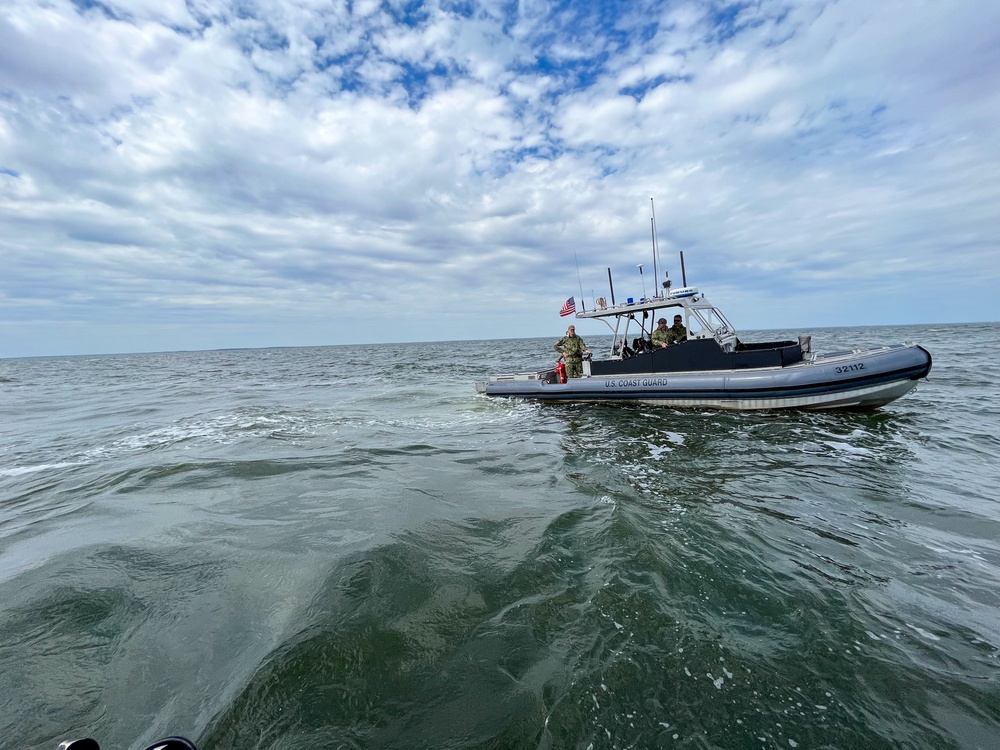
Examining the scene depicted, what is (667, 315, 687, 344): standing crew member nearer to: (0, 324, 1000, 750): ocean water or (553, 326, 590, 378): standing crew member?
(553, 326, 590, 378): standing crew member

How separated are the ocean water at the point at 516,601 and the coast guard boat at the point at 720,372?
7.45 feet

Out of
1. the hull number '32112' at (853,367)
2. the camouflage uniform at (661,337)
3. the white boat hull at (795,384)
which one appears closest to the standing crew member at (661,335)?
the camouflage uniform at (661,337)

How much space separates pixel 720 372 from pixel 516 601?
9.54m

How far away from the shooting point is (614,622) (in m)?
3.08

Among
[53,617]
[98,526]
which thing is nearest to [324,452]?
[98,526]

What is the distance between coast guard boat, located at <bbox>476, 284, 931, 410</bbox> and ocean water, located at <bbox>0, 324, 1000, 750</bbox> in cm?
227

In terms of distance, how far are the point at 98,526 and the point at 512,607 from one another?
522cm

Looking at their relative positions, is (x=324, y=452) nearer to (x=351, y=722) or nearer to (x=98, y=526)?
(x=98, y=526)

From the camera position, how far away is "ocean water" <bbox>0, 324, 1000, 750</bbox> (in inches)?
92.9

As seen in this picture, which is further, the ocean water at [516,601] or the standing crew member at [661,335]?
the standing crew member at [661,335]

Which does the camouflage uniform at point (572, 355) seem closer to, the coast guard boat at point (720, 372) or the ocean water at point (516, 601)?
the coast guard boat at point (720, 372)

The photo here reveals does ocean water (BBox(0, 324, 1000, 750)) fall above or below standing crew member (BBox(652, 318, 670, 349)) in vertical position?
below

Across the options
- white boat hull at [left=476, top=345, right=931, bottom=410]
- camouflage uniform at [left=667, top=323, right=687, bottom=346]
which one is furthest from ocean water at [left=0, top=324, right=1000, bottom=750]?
camouflage uniform at [left=667, top=323, right=687, bottom=346]

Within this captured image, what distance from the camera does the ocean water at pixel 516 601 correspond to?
92.9 inches
